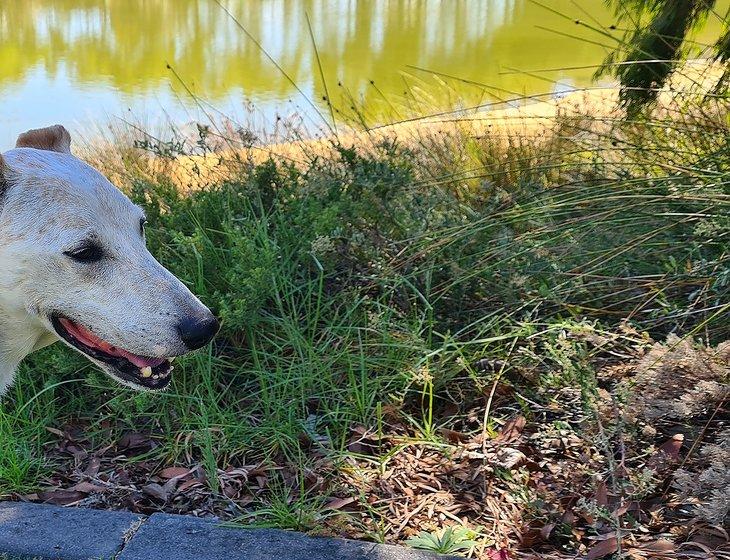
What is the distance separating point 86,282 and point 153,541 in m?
1.06

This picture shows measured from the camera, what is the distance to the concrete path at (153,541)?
289cm

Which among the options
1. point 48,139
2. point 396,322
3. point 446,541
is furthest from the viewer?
point 396,322

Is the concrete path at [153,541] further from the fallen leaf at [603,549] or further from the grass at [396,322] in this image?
the fallen leaf at [603,549]

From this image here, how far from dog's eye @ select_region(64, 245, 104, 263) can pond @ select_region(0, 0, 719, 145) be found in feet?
19.4

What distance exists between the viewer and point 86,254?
2.66 metres

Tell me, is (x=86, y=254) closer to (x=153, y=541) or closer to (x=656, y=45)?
(x=153, y=541)

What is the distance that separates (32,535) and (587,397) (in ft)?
7.35

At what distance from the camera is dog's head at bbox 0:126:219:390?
8.64 ft

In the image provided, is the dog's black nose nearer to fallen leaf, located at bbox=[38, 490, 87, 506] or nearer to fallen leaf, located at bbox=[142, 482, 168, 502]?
fallen leaf, located at bbox=[142, 482, 168, 502]

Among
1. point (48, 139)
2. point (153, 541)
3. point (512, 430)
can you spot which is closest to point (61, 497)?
point (153, 541)

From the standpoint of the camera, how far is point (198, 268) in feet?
13.8

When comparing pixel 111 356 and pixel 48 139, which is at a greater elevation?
pixel 48 139

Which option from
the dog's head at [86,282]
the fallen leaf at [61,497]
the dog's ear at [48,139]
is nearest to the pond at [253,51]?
the dog's ear at [48,139]

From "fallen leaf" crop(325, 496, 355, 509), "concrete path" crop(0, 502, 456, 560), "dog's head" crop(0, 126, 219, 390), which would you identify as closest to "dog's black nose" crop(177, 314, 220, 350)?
"dog's head" crop(0, 126, 219, 390)
